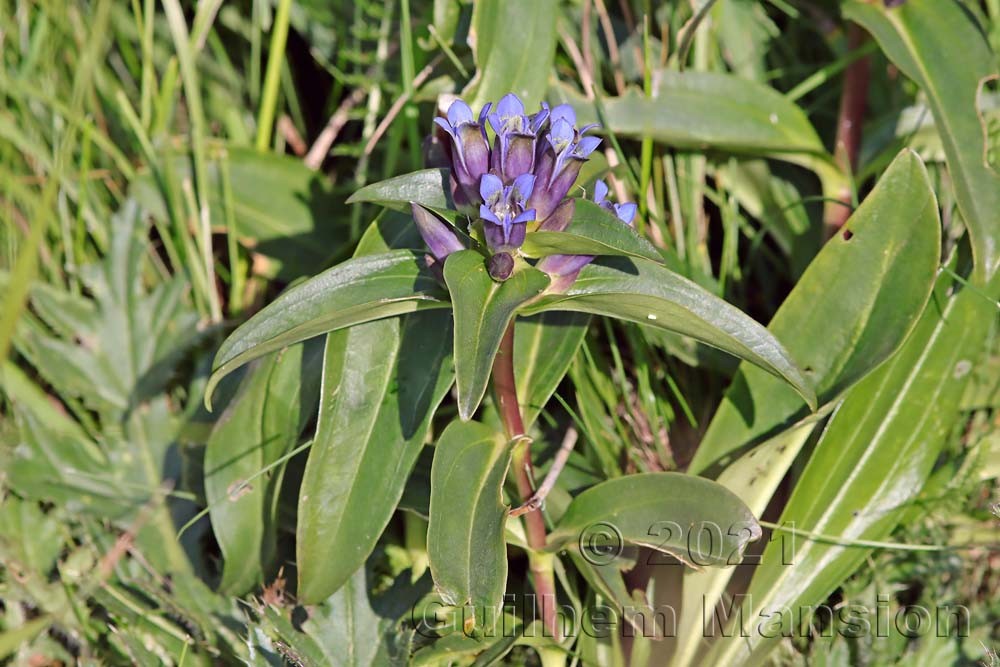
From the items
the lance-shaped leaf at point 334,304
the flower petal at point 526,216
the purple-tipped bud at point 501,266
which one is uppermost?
the flower petal at point 526,216

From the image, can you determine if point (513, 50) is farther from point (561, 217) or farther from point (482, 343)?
point (482, 343)

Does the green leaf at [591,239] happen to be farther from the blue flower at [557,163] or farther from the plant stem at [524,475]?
the plant stem at [524,475]

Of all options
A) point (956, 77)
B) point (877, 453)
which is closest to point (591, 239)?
point (877, 453)

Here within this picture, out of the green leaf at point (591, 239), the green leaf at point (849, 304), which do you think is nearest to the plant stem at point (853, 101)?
the green leaf at point (849, 304)

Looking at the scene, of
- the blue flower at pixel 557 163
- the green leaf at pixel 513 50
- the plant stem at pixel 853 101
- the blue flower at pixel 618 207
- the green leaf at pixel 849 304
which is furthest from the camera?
the plant stem at pixel 853 101

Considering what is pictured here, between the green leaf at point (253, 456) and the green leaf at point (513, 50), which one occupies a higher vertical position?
the green leaf at point (513, 50)

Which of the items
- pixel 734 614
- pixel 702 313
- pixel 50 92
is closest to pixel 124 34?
pixel 50 92

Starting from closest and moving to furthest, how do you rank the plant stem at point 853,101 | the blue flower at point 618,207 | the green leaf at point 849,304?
the blue flower at point 618,207 → the green leaf at point 849,304 → the plant stem at point 853,101
